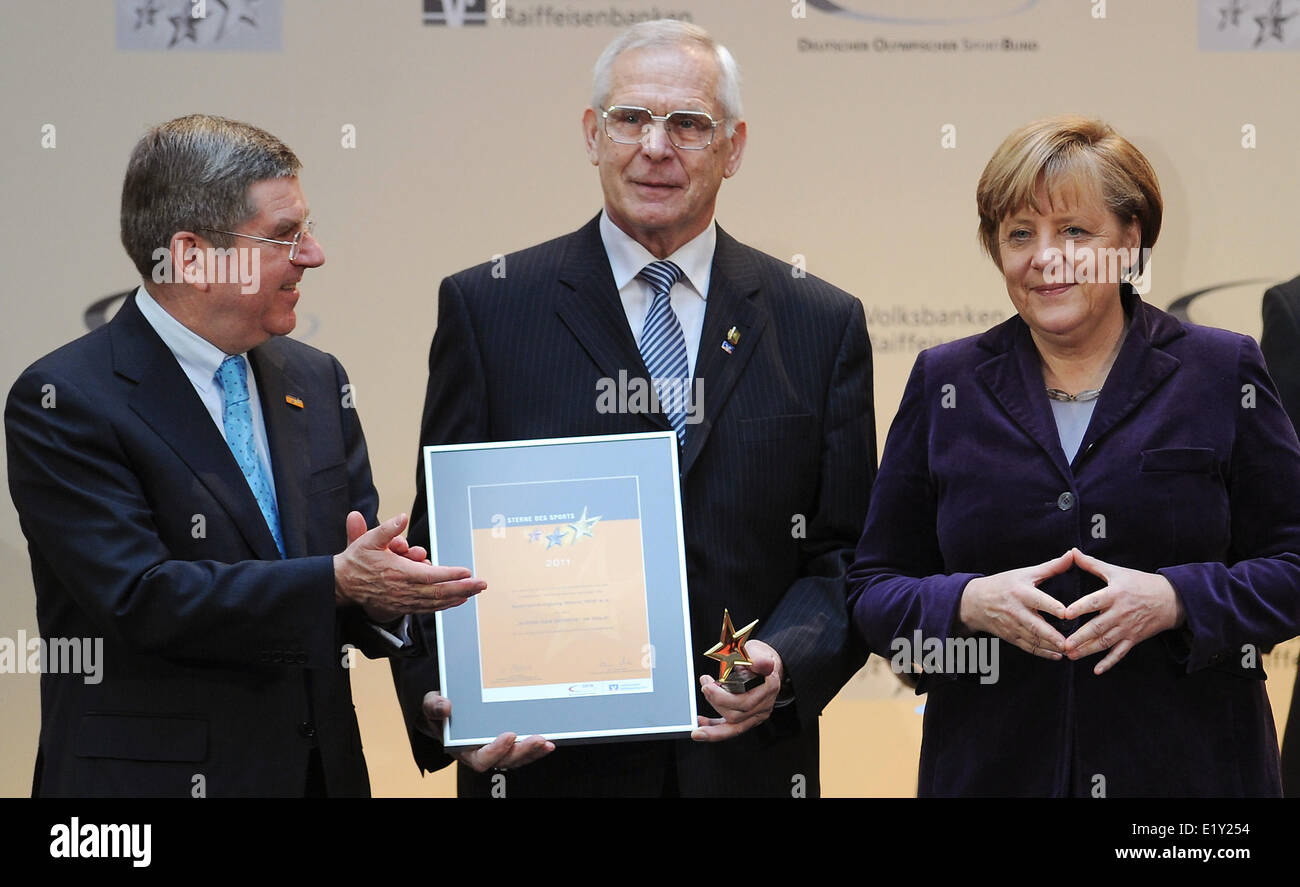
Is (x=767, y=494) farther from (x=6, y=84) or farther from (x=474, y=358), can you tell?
(x=6, y=84)

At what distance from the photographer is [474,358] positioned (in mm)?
2738

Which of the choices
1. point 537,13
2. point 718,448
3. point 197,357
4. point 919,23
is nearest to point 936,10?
point 919,23

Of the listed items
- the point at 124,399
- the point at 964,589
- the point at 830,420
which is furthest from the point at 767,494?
the point at 124,399

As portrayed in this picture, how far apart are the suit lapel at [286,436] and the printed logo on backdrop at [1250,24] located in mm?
3168

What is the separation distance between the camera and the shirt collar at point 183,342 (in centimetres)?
267

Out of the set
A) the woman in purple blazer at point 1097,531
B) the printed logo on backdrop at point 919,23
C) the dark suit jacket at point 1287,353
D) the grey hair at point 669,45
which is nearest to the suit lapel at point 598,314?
the grey hair at point 669,45

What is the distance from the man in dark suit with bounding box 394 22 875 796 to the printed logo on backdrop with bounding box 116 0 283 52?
2.06 m

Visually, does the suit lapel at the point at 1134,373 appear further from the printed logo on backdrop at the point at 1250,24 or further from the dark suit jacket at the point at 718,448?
the printed logo on backdrop at the point at 1250,24

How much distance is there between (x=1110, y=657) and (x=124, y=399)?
174cm

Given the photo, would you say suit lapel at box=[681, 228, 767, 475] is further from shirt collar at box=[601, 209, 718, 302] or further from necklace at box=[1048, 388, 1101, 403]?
necklace at box=[1048, 388, 1101, 403]

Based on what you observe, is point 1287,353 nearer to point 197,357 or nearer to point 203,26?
point 197,357

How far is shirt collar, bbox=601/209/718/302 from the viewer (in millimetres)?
2814

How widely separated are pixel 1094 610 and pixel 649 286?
1.04m

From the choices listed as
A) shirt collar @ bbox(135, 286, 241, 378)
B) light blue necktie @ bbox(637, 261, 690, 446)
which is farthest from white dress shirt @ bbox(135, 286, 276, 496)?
light blue necktie @ bbox(637, 261, 690, 446)
